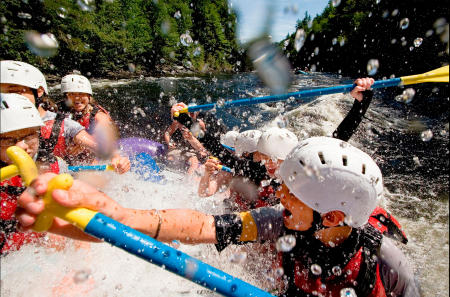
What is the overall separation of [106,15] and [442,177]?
45.6 m

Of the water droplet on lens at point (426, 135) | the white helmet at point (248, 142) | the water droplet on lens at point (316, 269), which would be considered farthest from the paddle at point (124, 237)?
the water droplet on lens at point (426, 135)

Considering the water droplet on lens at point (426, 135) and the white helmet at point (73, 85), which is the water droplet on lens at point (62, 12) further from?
the water droplet on lens at point (426, 135)

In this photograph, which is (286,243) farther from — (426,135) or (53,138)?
(426,135)

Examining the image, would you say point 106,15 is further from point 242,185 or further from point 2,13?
point 242,185

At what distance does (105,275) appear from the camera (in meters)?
2.80

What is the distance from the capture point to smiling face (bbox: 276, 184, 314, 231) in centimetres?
179

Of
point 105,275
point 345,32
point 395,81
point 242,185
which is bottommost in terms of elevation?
point 105,275

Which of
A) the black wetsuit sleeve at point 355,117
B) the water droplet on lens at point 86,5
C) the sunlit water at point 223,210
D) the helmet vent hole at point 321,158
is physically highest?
the water droplet on lens at point 86,5

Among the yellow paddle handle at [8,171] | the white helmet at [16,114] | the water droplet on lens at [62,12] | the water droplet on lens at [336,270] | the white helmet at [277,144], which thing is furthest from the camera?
the water droplet on lens at [62,12]

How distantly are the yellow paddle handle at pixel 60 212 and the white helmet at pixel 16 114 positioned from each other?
1345 millimetres

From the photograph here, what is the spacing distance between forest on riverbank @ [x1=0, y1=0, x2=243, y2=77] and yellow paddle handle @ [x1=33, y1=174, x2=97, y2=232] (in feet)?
100

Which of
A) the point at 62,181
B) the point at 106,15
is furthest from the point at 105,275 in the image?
the point at 106,15

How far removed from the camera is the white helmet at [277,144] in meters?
2.84

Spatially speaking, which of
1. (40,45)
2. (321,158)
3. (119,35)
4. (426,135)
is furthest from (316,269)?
(119,35)
